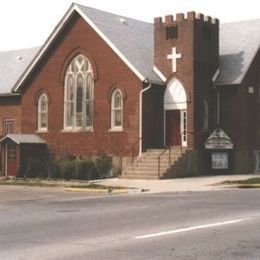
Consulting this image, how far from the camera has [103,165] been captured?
34719 mm

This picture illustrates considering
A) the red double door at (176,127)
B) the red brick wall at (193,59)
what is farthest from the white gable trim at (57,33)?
the red double door at (176,127)

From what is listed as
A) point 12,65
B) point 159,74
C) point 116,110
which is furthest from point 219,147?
point 12,65

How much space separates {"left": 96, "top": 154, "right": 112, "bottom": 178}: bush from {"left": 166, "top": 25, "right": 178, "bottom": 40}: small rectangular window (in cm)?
715

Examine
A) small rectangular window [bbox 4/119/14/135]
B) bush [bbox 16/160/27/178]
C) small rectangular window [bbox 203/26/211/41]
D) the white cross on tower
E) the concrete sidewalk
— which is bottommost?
the concrete sidewalk

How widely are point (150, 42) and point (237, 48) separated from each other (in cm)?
513

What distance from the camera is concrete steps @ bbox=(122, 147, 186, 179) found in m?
32.3

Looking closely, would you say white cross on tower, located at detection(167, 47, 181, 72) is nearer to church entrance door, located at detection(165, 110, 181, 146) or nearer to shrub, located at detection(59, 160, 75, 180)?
church entrance door, located at detection(165, 110, 181, 146)

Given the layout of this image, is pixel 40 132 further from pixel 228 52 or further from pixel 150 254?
pixel 150 254

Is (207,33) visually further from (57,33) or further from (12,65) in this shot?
(12,65)

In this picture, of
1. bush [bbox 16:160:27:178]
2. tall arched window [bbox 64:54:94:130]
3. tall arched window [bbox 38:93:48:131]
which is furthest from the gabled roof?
bush [bbox 16:160:27:178]

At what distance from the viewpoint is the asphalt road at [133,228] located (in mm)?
9961

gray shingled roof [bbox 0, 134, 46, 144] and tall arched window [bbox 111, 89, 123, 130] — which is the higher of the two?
tall arched window [bbox 111, 89, 123, 130]

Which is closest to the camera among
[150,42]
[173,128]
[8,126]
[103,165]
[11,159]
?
[103,165]

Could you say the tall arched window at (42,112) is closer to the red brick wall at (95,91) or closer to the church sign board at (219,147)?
the red brick wall at (95,91)
